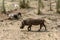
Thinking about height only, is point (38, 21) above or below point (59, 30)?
above

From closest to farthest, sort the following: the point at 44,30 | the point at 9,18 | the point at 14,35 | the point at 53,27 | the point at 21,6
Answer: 1. the point at 14,35
2. the point at 44,30
3. the point at 53,27
4. the point at 9,18
5. the point at 21,6

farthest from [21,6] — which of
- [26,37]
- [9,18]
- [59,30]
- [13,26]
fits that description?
[26,37]

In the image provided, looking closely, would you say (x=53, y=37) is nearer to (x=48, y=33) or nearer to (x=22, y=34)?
(x=48, y=33)

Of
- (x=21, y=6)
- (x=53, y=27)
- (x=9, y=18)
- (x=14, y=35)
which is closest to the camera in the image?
(x=14, y=35)

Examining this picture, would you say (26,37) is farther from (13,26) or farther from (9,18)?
(9,18)

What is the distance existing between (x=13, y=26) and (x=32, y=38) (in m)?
3.31

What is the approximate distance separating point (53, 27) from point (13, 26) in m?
2.51

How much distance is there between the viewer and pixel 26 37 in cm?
1122

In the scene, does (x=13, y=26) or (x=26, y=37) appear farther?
(x=13, y=26)

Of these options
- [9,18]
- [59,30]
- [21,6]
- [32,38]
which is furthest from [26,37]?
[21,6]

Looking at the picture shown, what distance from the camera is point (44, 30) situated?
12.8 m

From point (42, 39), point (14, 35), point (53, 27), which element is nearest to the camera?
point (42, 39)

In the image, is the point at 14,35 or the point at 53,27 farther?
the point at 53,27

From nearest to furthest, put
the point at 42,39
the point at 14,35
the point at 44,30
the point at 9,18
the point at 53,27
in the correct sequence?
the point at 42,39
the point at 14,35
the point at 44,30
the point at 53,27
the point at 9,18
